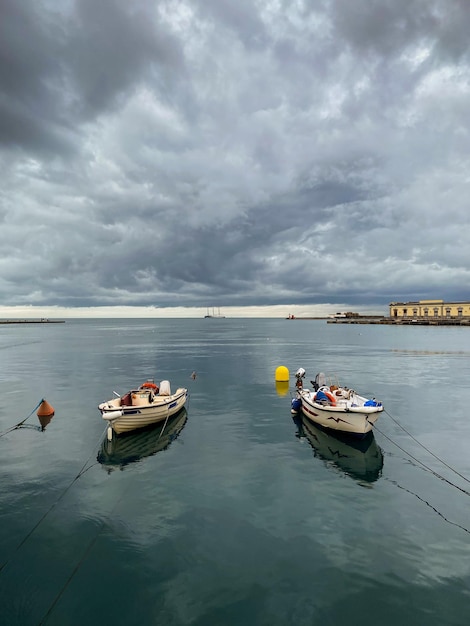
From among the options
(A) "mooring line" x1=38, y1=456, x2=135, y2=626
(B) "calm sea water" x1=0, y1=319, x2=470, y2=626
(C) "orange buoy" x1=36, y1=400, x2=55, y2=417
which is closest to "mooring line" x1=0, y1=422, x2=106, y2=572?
(B) "calm sea water" x1=0, y1=319, x2=470, y2=626

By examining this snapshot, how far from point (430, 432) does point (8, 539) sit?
94.3 ft

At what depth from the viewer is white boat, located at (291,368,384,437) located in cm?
2655

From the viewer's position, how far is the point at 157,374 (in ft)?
199

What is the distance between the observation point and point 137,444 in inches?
1066

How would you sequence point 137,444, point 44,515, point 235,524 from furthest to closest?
point 137,444, point 44,515, point 235,524

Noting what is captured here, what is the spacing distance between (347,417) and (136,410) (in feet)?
51.2

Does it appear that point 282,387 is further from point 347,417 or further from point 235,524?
point 235,524

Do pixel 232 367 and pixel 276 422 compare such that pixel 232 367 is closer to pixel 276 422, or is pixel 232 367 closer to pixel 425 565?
pixel 276 422

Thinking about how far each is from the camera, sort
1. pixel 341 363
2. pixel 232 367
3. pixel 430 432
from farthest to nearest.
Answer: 1. pixel 341 363
2. pixel 232 367
3. pixel 430 432

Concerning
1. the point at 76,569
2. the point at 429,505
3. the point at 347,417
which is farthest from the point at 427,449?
the point at 76,569

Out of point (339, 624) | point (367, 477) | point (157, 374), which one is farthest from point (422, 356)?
point (339, 624)

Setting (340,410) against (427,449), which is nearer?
(427,449)

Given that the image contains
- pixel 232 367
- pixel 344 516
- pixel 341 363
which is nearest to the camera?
pixel 344 516

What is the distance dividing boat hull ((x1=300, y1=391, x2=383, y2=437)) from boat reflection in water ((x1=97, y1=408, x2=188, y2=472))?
11.3 m
